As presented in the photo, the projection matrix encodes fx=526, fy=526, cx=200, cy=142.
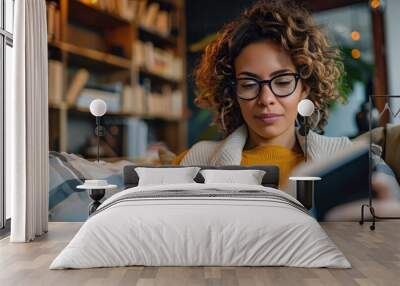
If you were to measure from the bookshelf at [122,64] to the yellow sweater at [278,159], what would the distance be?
2.57 ft

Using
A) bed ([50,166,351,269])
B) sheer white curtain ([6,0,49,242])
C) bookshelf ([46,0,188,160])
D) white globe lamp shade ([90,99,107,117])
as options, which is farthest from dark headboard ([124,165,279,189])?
bed ([50,166,351,269])

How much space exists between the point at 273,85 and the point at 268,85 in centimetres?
5

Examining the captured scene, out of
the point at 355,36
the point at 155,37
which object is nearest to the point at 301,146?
the point at 355,36

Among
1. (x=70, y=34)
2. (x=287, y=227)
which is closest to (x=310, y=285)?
(x=287, y=227)

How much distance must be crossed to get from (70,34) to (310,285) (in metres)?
3.89

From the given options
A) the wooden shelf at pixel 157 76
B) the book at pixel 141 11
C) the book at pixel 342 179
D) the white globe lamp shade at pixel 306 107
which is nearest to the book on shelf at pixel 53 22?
the book at pixel 141 11

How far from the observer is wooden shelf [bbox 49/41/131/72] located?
5680mm

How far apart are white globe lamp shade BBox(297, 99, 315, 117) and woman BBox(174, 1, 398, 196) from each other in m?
0.14

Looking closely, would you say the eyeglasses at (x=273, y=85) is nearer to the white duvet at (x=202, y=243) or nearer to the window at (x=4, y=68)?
the white duvet at (x=202, y=243)

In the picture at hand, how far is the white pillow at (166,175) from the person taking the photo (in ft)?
17.3

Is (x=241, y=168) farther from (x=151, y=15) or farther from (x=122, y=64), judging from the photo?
(x=151, y=15)

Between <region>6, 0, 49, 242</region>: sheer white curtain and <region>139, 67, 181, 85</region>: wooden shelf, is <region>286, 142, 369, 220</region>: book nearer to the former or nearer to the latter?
<region>139, 67, 181, 85</region>: wooden shelf

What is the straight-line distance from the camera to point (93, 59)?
579 cm

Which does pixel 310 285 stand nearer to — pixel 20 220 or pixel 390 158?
pixel 20 220
